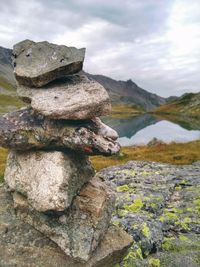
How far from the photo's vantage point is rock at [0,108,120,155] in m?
13.5

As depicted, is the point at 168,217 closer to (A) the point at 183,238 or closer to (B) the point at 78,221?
(A) the point at 183,238

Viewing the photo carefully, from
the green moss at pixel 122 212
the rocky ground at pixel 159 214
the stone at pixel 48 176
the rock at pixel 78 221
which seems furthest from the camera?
the green moss at pixel 122 212

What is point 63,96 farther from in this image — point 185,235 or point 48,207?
point 185,235

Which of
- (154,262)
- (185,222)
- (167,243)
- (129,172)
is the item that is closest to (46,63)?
(154,262)

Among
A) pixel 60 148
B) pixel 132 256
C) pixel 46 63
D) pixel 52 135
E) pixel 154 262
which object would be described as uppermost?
pixel 46 63

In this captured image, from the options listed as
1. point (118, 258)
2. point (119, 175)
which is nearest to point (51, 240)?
point (118, 258)

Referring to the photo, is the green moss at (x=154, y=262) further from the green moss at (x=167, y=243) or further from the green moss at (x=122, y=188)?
the green moss at (x=122, y=188)

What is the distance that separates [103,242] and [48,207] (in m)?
2.95

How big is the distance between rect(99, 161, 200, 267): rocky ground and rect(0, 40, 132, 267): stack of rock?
2365mm

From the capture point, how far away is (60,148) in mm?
14086

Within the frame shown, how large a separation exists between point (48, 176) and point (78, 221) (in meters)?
1.98

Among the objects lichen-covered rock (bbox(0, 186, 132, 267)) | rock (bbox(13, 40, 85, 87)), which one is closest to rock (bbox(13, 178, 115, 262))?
lichen-covered rock (bbox(0, 186, 132, 267))

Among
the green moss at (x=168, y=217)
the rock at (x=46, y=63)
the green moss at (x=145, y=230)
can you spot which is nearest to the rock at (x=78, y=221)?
the green moss at (x=145, y=230)

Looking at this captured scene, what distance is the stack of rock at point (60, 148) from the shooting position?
13.2 meters
